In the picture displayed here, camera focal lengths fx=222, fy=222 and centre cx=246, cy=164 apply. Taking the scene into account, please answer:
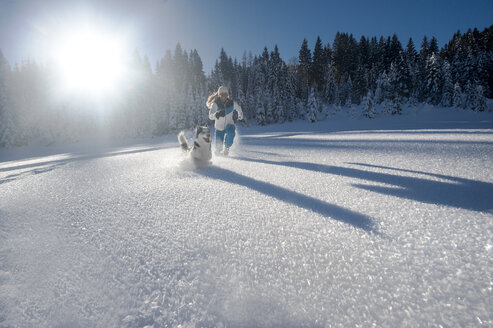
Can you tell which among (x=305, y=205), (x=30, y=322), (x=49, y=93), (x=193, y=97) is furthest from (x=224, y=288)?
(x=49, y=93)

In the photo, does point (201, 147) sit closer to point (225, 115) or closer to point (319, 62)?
point (225, 115)

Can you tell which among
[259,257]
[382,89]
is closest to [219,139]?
[259,257]

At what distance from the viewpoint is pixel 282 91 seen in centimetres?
4247

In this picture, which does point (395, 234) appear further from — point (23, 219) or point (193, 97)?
point (193, 97)

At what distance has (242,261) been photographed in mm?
1030

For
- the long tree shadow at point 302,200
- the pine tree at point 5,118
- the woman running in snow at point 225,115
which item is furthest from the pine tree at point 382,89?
the pine tree at point 5,118

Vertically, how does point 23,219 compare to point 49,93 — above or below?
below

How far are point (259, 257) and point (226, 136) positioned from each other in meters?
4.11

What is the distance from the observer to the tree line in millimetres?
37875

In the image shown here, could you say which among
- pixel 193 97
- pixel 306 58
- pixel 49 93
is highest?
pixel 306 58

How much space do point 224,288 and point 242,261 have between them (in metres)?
0.18

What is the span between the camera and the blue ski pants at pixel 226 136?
4977 mm

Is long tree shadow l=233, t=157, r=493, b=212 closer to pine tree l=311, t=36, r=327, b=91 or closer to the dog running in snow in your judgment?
the dog running in snow

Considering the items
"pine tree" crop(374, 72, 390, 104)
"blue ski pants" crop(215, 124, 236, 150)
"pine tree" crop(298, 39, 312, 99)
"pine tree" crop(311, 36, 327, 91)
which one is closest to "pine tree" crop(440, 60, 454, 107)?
"pine tree" crop(374, 72, 390, 104)
